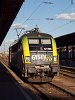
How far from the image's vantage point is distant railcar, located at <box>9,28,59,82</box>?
59.8ft

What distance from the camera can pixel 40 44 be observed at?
19203 mm

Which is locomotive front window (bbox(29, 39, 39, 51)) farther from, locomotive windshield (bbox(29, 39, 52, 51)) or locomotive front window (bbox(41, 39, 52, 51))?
locomotive front window (bbox(41, 39, 52, 51))

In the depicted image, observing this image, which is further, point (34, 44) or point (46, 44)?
point (46, 44)

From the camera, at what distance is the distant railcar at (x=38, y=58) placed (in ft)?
59.8

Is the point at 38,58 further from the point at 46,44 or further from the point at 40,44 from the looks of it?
the point at 46,44

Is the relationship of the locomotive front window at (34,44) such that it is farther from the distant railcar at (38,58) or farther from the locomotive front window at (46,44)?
the locomotive front window at (46,44)

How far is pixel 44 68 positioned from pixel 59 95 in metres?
4.79

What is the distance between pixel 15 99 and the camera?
38.5 feet

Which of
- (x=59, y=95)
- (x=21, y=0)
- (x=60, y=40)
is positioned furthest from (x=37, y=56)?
(x=60, y=40)

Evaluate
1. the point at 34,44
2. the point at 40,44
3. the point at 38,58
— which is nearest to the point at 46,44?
the point at 40,44

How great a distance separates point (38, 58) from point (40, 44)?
1.10 metres

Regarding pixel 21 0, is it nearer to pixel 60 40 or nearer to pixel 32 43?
pixel 32 43

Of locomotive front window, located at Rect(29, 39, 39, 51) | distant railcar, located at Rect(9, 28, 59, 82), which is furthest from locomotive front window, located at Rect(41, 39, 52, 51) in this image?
locomotive front window, located at Rect(29, 39, 39, 51)

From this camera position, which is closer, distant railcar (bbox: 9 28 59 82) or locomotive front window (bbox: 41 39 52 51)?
distant railcar (bbox: 9 28 59 82)
